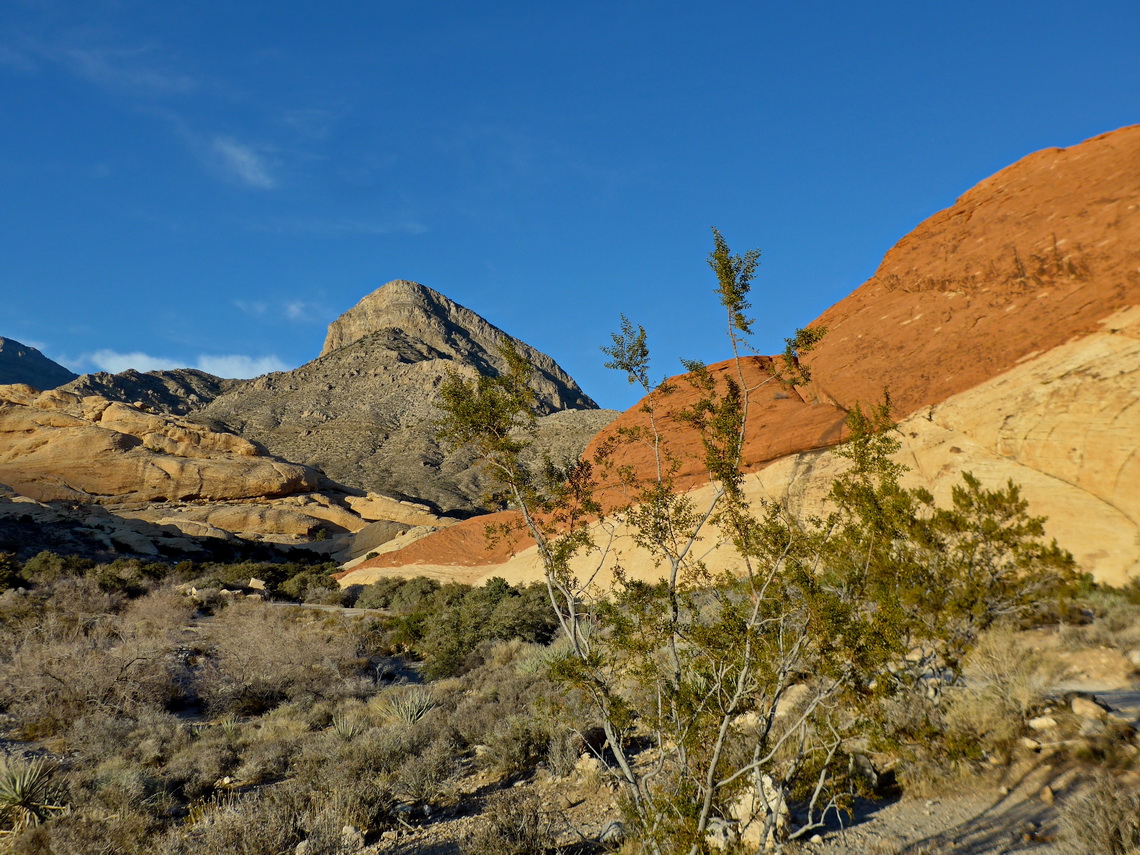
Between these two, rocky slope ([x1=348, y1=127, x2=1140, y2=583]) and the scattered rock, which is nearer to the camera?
the scattered rock

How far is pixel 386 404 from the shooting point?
93.0 meters

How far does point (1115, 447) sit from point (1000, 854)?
1102 cm

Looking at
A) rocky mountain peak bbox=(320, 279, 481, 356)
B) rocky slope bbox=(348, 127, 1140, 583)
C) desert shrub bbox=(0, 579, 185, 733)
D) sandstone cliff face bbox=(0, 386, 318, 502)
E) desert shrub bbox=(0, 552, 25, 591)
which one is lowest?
desert shrub bbox=(0, 579, 185, 733)

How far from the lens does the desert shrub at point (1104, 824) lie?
13.2ft

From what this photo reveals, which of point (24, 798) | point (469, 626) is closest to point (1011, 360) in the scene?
point (469, 626)

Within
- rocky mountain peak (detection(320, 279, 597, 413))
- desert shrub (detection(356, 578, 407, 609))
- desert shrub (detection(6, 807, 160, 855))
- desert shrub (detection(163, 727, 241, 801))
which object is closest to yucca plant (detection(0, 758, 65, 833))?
desert shrub (detection(6, 807, 160, 855))

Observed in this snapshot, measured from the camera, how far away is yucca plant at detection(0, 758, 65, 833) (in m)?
6.12

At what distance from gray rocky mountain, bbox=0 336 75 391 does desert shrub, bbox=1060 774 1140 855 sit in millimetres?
187083

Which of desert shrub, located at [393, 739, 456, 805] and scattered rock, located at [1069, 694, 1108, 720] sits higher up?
scattered rock, located at [1069, 694, 1108, 720]

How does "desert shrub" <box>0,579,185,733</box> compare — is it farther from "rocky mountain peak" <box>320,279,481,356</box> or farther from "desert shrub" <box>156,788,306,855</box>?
"rocky mountain peak" <box>320,279,481,356</box>

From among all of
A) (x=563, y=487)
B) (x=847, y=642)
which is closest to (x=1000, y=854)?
(x=847, y=642)

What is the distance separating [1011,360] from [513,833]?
603 inches

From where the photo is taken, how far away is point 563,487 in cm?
637

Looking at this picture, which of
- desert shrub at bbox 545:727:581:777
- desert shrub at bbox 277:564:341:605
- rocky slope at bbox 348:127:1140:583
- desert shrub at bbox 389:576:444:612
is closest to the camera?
desert shrub at bbox 545:727:581:777
